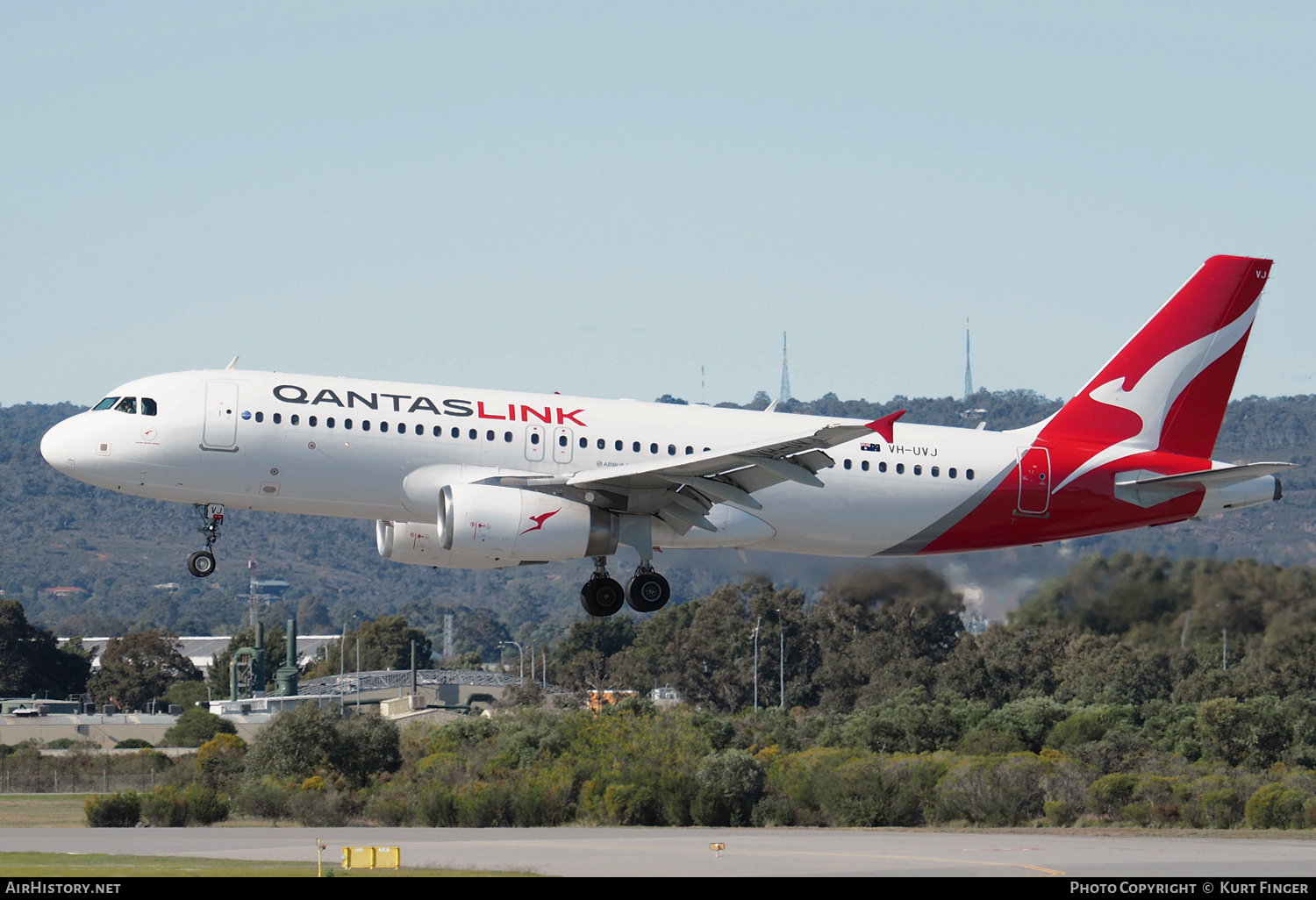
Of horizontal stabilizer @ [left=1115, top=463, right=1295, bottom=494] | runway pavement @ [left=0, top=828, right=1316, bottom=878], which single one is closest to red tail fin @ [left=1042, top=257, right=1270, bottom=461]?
horizontal stabilizer @ [left=1115, top=463, right=1295, bottom=494]

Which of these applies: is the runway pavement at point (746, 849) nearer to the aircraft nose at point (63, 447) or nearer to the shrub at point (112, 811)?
the shrub at point (112, 811)

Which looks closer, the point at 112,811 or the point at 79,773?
the point at 112,811

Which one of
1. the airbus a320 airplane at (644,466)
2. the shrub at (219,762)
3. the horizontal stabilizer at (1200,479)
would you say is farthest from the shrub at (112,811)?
the horizontal stabilizer at (1200,479)

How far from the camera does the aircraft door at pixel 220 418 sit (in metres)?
32.0

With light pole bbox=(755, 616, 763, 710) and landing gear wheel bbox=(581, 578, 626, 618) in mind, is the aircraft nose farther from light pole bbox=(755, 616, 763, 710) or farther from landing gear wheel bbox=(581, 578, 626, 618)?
light pole bbox=(755, 616, 763, 710)

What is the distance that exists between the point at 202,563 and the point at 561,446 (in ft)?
26.1

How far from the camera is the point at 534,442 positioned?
33406 mm

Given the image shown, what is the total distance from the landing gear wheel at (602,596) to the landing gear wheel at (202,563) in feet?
25.7

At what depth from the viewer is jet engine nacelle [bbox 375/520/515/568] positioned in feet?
112

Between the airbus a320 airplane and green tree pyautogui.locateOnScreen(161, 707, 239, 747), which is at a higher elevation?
the airbus a320 airplane

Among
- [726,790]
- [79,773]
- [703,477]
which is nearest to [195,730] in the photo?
[79,773]

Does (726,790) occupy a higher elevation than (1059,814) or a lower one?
higher

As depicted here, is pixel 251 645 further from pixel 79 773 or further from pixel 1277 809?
pixel 1277 809

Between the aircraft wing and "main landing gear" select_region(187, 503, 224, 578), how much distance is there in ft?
21.3
